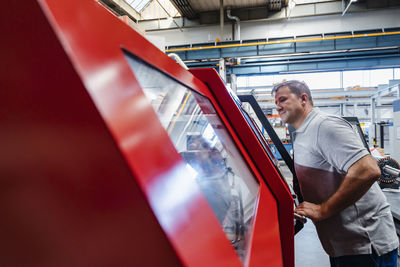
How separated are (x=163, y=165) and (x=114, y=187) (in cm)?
7

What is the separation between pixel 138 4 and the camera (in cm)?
809

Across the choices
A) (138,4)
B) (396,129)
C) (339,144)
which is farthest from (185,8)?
(339,144)

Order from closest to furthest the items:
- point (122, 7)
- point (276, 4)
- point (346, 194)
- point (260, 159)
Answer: point (260, 159), point (346, 194), point (276, 4), point (122, 7)

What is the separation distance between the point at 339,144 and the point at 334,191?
29 centimetres

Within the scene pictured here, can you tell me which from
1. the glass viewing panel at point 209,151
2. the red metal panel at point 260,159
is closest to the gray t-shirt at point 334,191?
the red metal panel at point 260,159

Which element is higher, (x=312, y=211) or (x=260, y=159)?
(x=260, y=159)

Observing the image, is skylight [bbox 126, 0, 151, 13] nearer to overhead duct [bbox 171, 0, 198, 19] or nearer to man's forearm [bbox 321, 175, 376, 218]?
overhead duct [bbox 171, 0, 198, 19]

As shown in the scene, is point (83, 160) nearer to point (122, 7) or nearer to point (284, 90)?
point (284, 90)

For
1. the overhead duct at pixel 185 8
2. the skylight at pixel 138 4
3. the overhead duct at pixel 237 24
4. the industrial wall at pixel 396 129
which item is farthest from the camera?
the skylight at pixel 138 4

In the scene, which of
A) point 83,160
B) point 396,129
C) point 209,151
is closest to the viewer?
point 83,160

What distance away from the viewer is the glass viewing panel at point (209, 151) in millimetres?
577

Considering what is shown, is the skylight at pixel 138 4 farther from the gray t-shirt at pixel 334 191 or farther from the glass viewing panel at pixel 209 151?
the glass viewing panel at pixel 209 151

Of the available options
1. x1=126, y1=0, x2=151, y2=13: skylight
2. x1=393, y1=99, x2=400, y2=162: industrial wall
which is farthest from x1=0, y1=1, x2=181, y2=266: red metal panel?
x1=126, y1=0, x2=151, y2=13: skylight

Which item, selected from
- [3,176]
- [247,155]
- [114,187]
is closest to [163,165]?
[114,187]
